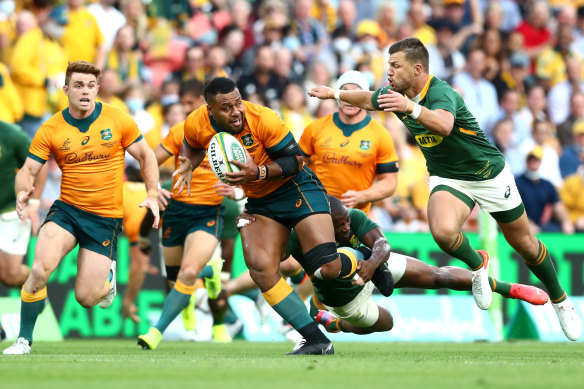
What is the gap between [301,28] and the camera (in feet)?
59.7

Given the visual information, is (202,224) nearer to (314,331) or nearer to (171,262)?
(171,262)

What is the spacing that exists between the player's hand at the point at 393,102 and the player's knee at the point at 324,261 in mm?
1299

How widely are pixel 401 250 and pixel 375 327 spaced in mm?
4355

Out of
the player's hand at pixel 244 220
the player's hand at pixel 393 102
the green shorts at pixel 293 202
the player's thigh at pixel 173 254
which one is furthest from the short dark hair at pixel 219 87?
the player's thigh at pixel 173 254

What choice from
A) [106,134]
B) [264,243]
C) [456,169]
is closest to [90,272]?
[106,134]

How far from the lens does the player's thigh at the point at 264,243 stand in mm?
8344

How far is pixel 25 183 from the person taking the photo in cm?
894

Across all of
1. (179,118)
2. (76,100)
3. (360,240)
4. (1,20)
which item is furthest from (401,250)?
(1,20)

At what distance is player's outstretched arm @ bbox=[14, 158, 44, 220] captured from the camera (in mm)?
8805

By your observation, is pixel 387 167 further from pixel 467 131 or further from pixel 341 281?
pixel 341 281

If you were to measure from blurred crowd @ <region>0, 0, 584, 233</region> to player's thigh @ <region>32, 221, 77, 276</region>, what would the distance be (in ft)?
14.4

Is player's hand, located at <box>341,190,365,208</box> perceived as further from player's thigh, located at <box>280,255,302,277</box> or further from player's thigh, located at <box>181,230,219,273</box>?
player's thigh, located at <box>181,230,219,273</box>

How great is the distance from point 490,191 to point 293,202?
2156 mm

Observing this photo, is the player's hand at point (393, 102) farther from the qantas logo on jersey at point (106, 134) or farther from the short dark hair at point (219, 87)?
the qantas logo on jersey at point (106, 134)
